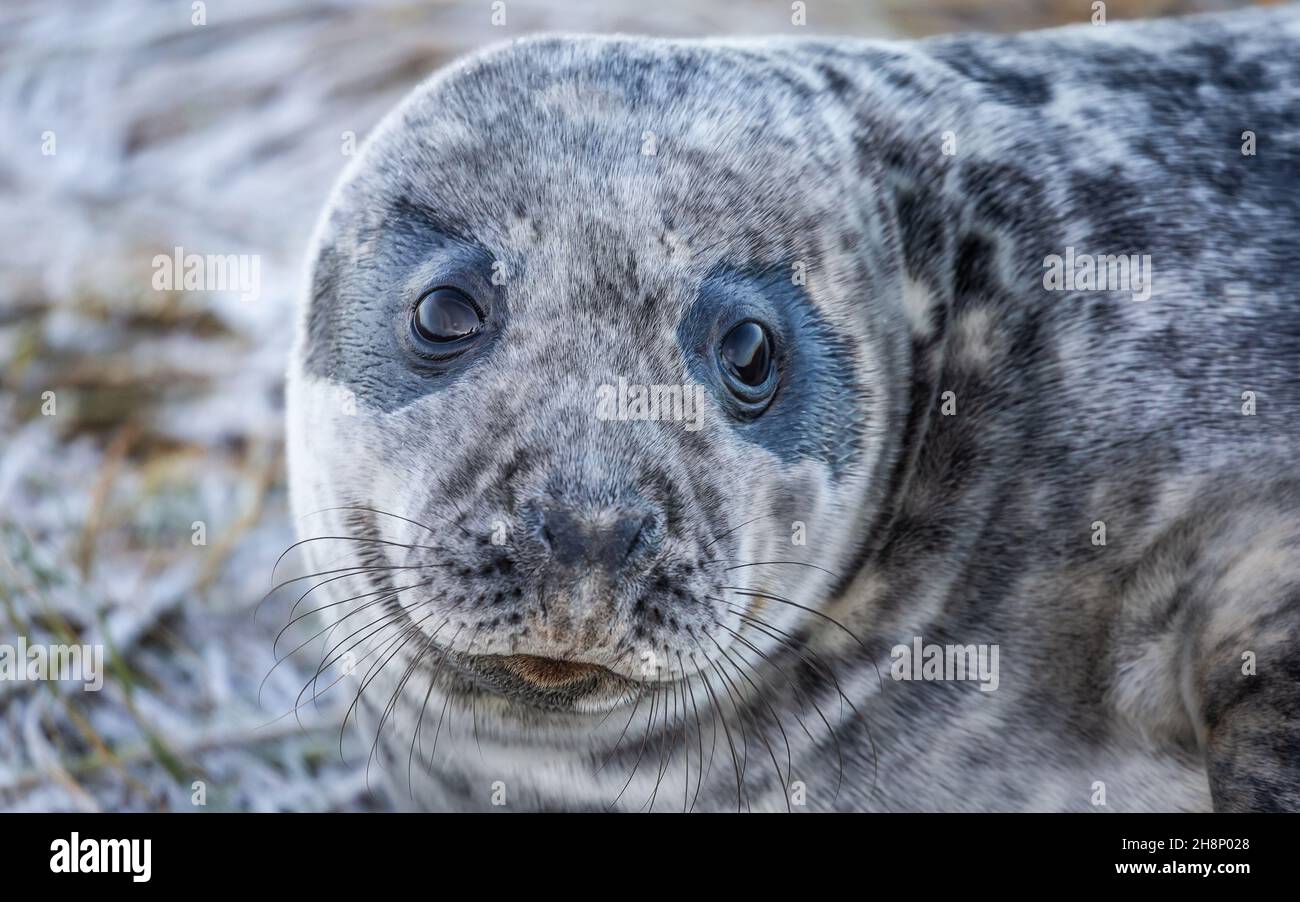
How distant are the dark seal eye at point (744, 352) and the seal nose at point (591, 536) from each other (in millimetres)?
364

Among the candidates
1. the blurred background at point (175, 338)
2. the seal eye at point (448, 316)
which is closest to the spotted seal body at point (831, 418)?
the seal eye at point (448, 316)

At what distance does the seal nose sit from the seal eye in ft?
1.28

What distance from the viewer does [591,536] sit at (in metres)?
1.81

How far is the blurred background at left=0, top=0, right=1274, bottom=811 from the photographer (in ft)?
10.4

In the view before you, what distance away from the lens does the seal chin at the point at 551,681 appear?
1.92m

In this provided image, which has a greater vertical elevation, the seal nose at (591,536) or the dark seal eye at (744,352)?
the dark seal eye at (744,352)

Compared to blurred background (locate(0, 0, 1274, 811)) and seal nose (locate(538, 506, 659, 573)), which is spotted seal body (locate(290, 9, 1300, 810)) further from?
blurred background (locate(0, 0, 1274, 811))

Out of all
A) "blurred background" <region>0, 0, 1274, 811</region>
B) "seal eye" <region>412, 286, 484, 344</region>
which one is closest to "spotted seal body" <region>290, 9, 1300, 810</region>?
"seal eye" <region>412, 286, 484, 344</region>

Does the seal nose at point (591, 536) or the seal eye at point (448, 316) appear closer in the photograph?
the seal nose at point (591, 536)

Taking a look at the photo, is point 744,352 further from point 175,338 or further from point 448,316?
point 175,338

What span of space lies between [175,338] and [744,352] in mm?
2488

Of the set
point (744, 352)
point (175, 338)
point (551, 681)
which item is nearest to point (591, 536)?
point (551, 681)

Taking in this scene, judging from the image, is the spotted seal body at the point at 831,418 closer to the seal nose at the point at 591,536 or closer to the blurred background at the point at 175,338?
the seal nose at the point at 591,536

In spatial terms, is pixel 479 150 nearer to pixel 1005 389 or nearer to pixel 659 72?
pixel 659 72
